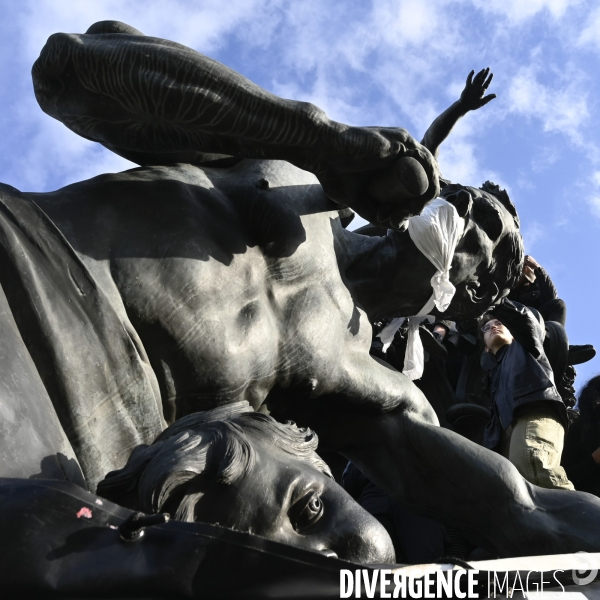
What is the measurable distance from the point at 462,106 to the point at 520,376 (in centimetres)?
230

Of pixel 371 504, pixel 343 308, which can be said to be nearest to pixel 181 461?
pixel 343 308

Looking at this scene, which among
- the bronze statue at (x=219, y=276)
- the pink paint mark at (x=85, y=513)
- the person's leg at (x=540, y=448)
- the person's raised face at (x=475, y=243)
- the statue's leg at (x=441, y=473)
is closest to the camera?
the pink paint mark at (x=85, y=513)

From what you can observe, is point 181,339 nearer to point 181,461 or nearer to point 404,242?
point 181,461

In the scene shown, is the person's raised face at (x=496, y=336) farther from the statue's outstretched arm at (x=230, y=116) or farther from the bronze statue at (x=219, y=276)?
the statue's outstretched arm at (x=230, y=116)

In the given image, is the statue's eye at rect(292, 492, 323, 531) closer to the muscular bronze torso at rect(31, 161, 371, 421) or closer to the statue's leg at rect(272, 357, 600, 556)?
the muscular bronze torso at rect(31, 161, 371, 421)

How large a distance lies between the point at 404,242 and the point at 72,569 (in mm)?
2391

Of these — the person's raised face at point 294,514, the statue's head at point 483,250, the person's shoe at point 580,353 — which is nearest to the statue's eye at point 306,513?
the person's raised face at point 294,514

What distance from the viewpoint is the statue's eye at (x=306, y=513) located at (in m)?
2.33

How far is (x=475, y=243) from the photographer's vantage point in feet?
13.3

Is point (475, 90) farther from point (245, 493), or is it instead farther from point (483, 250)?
point (245, 493)

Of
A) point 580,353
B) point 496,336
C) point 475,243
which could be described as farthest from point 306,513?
point 580,353

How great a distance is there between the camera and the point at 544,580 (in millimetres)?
2264

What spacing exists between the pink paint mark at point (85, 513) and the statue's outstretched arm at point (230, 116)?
161cm

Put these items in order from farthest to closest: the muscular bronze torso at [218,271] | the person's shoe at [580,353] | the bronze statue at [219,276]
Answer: the person's shoe at [580,353]
the muscular bronze torso at [218,271]
the bronze statue at [219,276]
